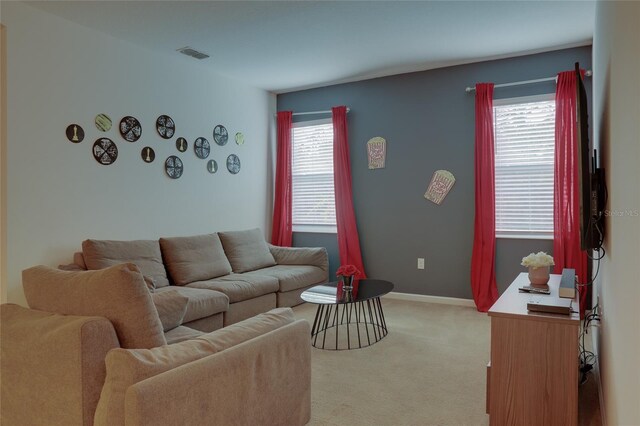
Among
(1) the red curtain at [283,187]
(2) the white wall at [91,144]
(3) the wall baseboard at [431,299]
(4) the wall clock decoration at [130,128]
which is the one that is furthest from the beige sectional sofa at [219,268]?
(4) the wall clock decoration at [130,128]

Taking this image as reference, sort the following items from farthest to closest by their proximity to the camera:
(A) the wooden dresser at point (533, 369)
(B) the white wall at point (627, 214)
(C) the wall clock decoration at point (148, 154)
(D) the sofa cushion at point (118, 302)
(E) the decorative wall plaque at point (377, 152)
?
(E) the decorative wall plaque at point (377, 152) < (C) the wall clock decoration at point (148, 154) < (A) the wooden dresser at point (533, 369) < (D) the sofa cushion at point (118, 302) < (B) the white wall at point (627, 214)

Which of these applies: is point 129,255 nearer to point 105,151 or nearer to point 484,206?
point 105,151

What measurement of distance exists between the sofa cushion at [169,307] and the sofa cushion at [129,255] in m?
1.23

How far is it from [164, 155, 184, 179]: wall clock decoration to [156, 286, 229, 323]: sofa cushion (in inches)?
56.4

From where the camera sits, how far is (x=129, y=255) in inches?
150

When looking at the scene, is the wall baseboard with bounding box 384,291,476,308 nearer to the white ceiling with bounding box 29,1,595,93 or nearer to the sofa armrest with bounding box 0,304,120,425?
the white ceiling with bounding box 29,1,595,93

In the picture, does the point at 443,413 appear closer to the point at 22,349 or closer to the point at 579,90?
the point at 579,90

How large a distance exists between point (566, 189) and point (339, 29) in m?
2.73

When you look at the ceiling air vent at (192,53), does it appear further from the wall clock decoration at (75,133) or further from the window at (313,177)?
the window at (313,177)

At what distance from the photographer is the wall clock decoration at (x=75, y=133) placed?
375 cm

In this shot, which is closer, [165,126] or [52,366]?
[52,366]

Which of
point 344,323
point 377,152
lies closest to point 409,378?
point 344,323

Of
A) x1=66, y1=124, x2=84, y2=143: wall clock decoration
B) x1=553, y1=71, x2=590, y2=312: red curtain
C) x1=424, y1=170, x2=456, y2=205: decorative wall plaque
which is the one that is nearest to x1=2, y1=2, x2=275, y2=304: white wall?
x1=66, y1=124, x2=84, y2=143: wall clock decoration

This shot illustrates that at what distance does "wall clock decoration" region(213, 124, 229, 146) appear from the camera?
529 centimetres
